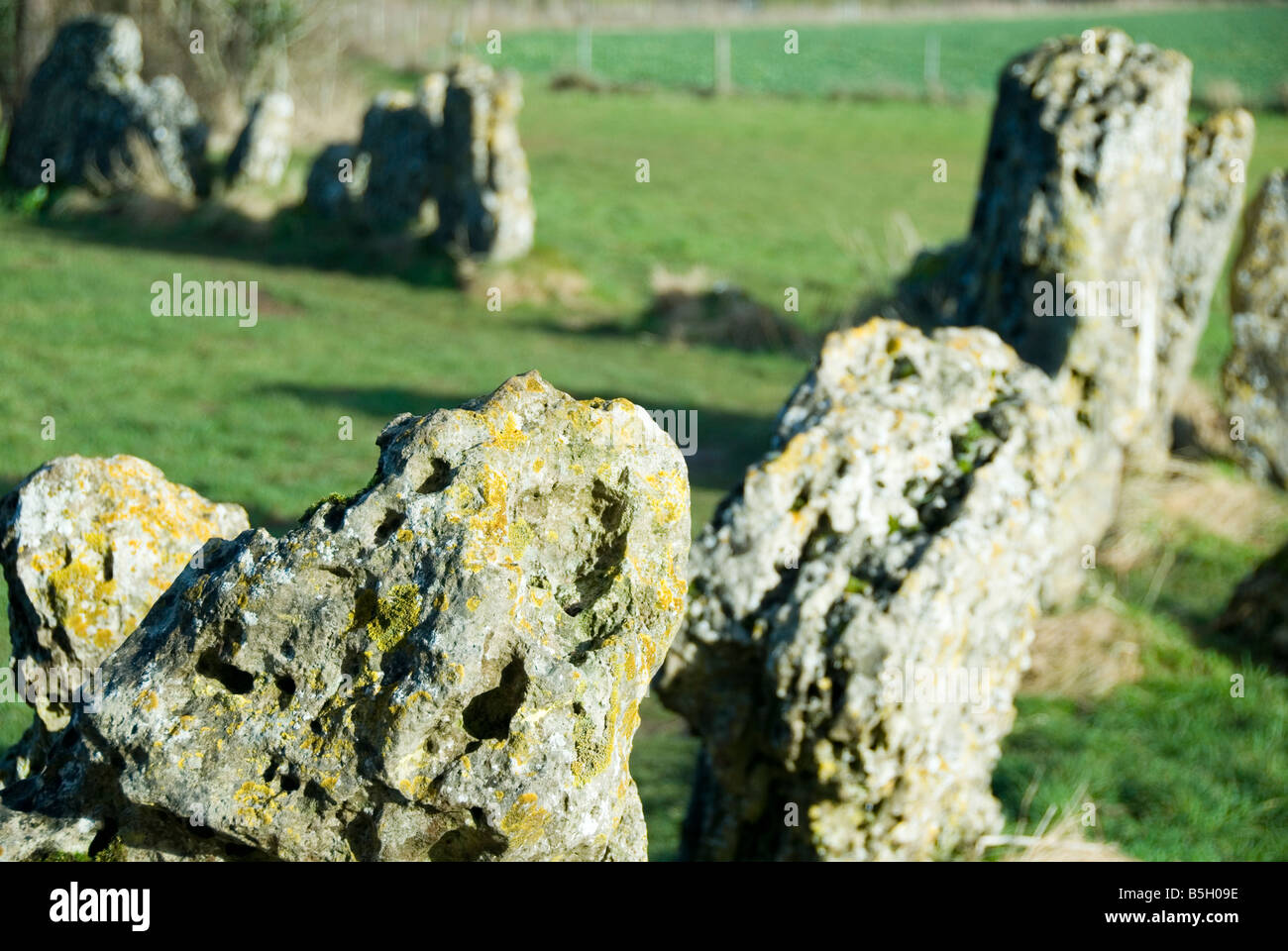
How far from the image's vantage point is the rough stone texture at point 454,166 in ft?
60.7

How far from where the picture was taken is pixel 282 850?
320 cm

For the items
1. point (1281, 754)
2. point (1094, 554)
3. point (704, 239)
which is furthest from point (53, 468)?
point (704, 239)

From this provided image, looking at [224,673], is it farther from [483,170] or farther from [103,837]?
[483,170]

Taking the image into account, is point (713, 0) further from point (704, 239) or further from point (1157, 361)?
point (1157, 361)

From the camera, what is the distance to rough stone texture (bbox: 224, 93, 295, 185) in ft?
67.7

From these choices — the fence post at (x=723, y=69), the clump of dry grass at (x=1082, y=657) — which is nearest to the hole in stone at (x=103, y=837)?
the clump of dry grass at (x=1082, y=657)

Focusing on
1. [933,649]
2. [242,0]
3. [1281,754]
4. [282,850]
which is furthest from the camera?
[242,0]

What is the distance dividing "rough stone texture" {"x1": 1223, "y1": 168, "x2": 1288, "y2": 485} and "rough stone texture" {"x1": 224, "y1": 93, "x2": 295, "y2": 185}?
46.1ft

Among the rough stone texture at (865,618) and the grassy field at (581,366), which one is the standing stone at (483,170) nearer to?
the grassy field at (581,366)

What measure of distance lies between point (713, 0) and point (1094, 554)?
5575cm

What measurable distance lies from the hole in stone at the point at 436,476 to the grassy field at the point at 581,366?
12.9 feet

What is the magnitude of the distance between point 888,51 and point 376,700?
58126mm

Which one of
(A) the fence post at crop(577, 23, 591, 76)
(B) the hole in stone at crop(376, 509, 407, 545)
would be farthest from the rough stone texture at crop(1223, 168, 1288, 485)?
(A) the fence post at crop(577, 23, 591, 76)

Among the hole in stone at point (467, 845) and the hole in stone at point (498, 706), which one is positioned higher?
the hole in stone at point (498, 706)
